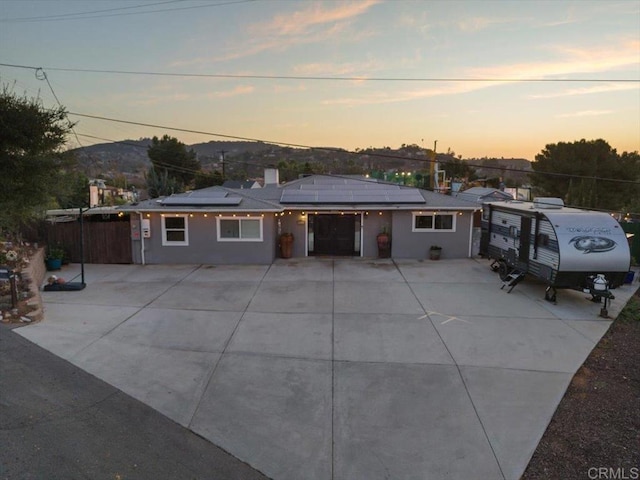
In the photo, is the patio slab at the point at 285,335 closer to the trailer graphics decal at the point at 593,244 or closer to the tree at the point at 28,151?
the tree at the point at 28,151

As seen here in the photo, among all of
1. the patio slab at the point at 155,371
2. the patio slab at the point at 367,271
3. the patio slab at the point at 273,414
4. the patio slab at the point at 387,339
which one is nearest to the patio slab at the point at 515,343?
the patio slab at the point at 387,339

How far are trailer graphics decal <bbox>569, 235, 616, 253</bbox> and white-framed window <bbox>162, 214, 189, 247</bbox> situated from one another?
1357 cm

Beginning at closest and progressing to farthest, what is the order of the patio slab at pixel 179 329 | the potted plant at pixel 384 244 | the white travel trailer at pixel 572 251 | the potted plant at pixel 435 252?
the patio slab at pixel 179 329 < the white travel trailer at pixel 572 251 < the potted plant at pixel 435 252 < the potted plant at pixel 384 244

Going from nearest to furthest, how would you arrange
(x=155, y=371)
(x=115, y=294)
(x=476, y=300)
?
1. (x=155, y=371)
2. (x=476, y=300)
3. (x=115, y=294)

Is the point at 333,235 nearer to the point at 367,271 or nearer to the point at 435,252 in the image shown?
the point at 367,271

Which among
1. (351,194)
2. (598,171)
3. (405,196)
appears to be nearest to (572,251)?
(405,196)

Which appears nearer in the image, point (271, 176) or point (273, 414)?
point (273, 414)

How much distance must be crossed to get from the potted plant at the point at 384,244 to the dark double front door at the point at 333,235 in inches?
55.7

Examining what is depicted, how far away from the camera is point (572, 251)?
10.6 metres

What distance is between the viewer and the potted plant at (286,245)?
17.2m

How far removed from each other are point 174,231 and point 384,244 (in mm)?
8846

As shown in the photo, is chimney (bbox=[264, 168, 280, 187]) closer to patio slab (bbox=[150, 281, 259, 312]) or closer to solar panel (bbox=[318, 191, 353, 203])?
solar panel (bbox=[318, 191, 353, 203])

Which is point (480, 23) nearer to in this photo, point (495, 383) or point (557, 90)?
point (557, 90)

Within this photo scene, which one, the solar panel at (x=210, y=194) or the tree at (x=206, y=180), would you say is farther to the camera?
the tree at (x=206, y=180)
